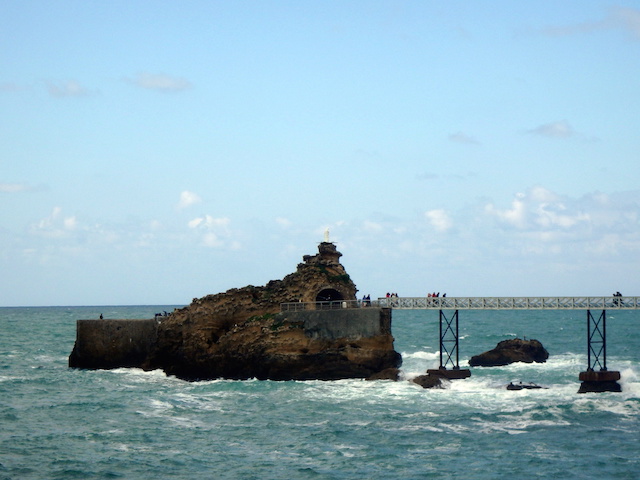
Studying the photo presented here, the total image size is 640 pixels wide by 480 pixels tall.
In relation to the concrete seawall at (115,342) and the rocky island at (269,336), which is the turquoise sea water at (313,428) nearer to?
the rocky island at (269,336)

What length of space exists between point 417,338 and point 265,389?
6363cm

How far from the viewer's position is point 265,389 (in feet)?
188

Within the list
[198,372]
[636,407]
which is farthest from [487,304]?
[198,372]

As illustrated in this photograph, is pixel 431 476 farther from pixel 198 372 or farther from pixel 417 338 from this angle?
pixel 417 338

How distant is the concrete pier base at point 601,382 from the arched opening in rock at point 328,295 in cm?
1964

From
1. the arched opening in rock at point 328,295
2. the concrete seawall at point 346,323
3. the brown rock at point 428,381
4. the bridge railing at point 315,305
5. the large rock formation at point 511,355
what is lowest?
the brown rock at point 428,381

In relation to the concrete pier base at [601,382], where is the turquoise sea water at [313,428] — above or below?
below

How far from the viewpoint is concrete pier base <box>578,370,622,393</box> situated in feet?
176

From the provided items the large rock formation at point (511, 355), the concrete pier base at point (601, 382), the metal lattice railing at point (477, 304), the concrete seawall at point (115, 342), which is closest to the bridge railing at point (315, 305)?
the metal lattice railing at point (477, 304)

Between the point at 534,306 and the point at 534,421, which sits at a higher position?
the point at 534,306

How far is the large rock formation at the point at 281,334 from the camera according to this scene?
59.8 meters

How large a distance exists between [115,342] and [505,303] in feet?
102

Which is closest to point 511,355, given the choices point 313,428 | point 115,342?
point 115,342

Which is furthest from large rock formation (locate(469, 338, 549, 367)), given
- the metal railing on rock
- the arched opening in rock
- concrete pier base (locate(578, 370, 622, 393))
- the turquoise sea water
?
concrete pier base (locate(578, 370, 622, 393))
